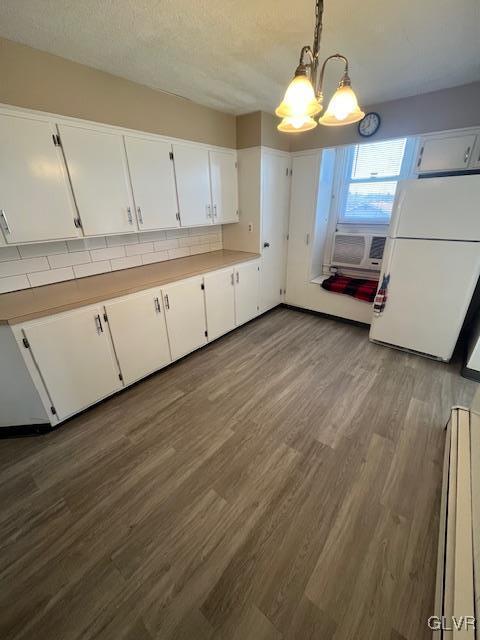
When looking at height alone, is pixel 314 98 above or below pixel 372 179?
above

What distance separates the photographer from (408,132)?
98.4 inches

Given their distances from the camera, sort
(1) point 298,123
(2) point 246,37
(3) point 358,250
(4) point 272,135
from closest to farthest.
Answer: (1) point 298,123 → (2) point 246,37 → (4) point 272,135 → (3) point 358,250

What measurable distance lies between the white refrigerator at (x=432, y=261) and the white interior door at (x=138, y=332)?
7.43 ft

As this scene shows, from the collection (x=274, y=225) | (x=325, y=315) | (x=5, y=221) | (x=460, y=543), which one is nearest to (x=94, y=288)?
(x=5, y=221)

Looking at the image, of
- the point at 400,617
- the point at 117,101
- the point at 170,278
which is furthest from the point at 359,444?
the point at 117,101

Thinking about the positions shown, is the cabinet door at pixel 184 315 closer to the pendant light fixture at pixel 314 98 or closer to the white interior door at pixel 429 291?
the pendant light fixture at pixel 314 98

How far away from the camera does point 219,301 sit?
9.29ft

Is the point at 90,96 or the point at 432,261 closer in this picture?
the point at 90,96

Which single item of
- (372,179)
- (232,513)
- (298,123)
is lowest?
(232,513)

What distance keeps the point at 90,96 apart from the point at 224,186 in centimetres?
142

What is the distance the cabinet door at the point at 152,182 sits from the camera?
2.18m

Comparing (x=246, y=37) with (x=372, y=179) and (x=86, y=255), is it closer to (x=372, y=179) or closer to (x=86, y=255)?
(x=86, y=255)

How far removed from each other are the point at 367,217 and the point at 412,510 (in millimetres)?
3066

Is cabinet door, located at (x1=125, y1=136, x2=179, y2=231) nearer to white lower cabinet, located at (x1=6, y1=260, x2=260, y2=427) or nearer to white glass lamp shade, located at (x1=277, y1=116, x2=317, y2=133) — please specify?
white lower cabinet, located at (x1=6, y1=260, x2=260, y2=427)
